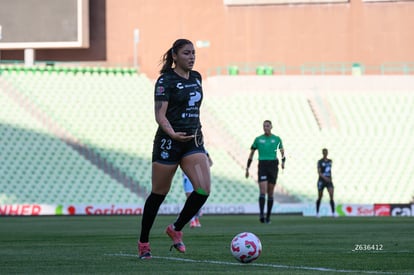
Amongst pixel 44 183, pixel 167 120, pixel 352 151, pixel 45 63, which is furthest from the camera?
pixel 45 63

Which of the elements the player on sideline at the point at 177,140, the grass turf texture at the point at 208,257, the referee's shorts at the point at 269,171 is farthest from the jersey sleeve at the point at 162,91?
the referee's shorts at the point at 269,171

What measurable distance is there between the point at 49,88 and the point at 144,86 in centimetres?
417

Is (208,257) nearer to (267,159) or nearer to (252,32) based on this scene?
(267,159)

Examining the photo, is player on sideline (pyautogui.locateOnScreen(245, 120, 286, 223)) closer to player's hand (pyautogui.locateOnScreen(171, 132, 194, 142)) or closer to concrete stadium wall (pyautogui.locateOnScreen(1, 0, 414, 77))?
player's hand (pyautogui.locateOnScreen(171, 132, 194, 142))

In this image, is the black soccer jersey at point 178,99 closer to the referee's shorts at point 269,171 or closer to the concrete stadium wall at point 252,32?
the referee's shorts at point 269,171

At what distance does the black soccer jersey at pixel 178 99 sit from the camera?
10805mm

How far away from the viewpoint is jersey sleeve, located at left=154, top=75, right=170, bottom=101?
10.8 m

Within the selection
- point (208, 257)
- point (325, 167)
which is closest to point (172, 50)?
point (208, 257)

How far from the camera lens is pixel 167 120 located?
10.7 m

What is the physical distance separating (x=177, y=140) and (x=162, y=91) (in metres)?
0.56

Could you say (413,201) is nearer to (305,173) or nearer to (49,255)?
(305,173)

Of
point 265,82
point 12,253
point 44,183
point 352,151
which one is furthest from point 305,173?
point 12,253

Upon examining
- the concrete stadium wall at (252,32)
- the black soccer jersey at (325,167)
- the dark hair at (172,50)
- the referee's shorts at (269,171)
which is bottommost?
the black soccer jersey at (325,167)

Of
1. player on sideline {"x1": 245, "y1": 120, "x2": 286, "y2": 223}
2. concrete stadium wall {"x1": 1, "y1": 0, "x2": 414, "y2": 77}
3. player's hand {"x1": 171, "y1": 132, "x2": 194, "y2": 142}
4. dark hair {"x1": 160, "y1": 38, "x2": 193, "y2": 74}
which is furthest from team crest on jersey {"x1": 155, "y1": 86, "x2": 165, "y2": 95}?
concrete stadium wall {"x1": 1, "y1": 0, "x2": 414, "y2": 77}
